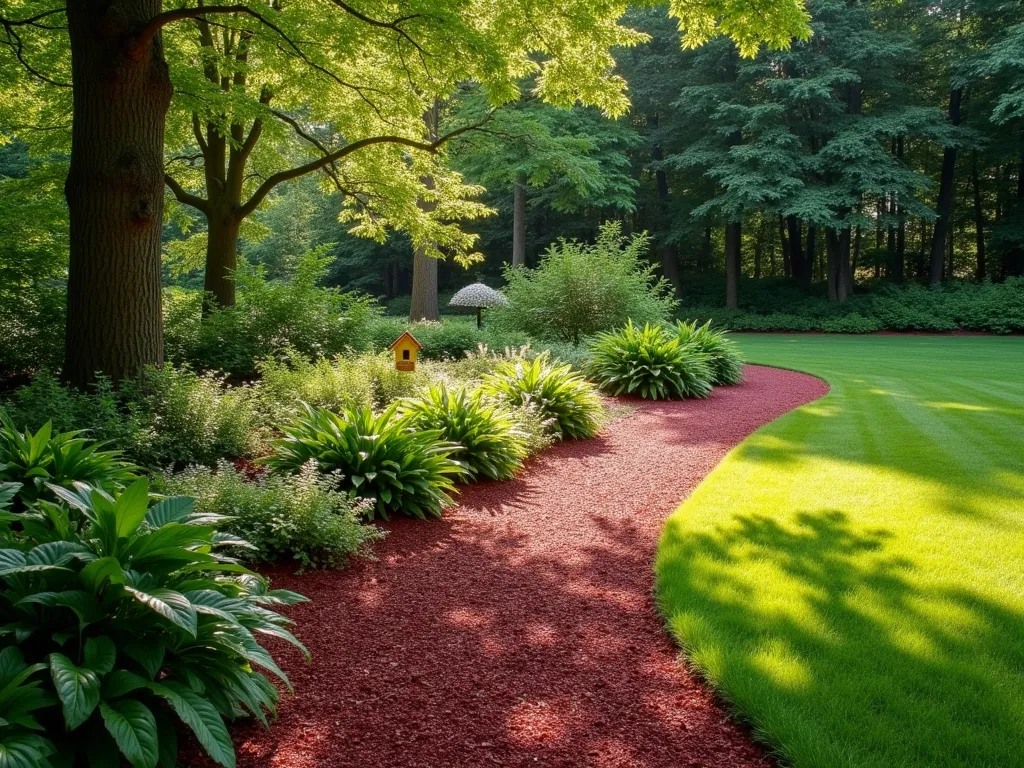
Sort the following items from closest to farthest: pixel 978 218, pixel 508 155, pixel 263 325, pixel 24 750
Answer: pixel 24 750, pixel 263 325, pixel 508 155, pixel 978 218

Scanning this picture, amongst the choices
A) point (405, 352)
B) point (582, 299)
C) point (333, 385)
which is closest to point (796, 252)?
point (582, 299)

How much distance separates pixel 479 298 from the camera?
16.1 metres

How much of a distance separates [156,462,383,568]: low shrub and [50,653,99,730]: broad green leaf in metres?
2.05

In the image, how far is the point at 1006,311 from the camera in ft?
79.0

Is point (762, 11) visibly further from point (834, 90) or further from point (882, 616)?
point (834, 90)

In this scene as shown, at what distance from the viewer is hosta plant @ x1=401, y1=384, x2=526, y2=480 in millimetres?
6395

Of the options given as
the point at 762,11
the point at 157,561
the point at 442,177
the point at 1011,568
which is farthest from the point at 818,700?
the point at 442,177

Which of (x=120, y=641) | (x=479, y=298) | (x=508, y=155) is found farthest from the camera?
(x=508, y=155)

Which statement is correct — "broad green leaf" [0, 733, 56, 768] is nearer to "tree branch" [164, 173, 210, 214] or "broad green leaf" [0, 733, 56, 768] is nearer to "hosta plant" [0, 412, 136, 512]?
"hosta plant" [0, 412, 136, 512]

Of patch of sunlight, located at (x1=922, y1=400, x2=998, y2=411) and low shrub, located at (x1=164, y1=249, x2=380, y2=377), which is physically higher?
low shrub, located at (x1=164, y1=249, x2=380, y2=377)

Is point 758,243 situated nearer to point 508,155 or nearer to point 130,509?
point 508,155

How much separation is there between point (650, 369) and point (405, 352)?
14.8 ft

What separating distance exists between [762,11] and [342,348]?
23.3 ft

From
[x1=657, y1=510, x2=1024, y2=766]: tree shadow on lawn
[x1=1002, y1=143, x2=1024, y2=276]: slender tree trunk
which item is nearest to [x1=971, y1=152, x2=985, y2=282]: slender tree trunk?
[x1=1002, y1=143, x2=1024, y2=276]: slender tree trunk
